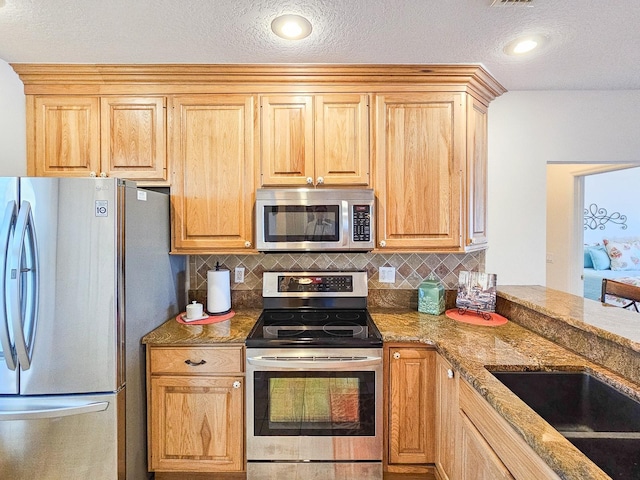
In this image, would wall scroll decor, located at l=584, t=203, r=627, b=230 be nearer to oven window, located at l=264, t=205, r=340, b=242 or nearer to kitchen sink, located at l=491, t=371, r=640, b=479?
kitchen sink, located at l=491, t=371, r=640, b=479

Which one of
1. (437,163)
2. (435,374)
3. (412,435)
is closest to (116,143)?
(437,163)

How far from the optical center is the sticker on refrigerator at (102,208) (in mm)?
1480

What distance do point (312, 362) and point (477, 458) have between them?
31.6 inches

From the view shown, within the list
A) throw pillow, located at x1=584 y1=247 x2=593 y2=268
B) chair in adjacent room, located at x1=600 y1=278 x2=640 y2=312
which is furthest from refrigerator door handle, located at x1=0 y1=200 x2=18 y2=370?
throw pillow, located at x1=584 y1=247 x2=593 y2=268

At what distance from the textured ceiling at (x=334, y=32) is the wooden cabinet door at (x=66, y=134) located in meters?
0.23

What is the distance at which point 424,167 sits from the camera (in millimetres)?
1956

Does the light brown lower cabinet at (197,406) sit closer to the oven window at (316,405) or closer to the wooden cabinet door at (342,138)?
the oven window at (316,405)

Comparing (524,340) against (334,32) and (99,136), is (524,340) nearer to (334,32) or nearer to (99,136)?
(334,32)

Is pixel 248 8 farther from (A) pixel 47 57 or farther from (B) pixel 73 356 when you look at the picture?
(B) pixel 73 356

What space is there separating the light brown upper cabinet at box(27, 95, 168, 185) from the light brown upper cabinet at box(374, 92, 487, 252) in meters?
1.35

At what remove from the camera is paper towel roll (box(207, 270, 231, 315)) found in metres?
2.06

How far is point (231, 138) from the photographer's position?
6.40 feet

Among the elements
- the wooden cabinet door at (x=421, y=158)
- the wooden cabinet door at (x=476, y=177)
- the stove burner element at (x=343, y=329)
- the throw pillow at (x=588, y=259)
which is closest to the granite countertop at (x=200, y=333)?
the stove burner element at (x=343, y=329)

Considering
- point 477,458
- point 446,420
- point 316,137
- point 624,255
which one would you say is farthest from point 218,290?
point 624,255
